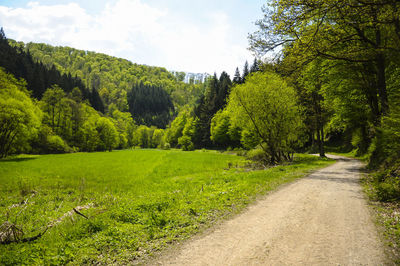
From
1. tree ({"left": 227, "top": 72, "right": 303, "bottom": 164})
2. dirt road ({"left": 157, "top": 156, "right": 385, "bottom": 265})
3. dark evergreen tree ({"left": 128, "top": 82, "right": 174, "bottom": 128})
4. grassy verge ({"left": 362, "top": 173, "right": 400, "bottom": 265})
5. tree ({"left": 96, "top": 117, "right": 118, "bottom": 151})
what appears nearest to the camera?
dirt road ({"left": 157, "top": 156, "right": 385, "bottom": 265})

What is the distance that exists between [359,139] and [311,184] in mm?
31835

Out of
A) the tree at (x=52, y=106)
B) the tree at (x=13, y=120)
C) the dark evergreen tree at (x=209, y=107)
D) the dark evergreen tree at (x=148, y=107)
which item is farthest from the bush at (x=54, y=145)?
the dark evergreen tree at (x=148, y=107)

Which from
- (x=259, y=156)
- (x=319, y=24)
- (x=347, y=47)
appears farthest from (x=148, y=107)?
(x=319, y=24)

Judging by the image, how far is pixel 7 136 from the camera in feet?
121

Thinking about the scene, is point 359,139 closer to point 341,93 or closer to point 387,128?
point 341,93

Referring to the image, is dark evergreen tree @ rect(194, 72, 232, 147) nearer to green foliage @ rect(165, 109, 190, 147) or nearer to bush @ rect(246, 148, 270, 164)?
green foliage @ rect(165, 109, 190, 147)

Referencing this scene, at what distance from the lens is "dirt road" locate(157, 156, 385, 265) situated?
→ 4355mm

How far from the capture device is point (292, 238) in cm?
522

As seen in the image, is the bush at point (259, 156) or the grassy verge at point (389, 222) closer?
the grassy verge at point (389, 222)

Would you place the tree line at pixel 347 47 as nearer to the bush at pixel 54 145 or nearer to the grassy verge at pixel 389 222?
the grassy verge at pixel 389 222

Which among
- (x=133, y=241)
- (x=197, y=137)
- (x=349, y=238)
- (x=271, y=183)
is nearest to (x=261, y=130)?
(x=271, y=183)

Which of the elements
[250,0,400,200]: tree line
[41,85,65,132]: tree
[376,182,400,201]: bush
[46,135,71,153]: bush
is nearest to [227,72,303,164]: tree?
[250,0,400,200]: tree line

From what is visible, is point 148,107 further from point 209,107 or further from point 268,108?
point 268,108

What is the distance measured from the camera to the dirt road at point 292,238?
14.3ft
